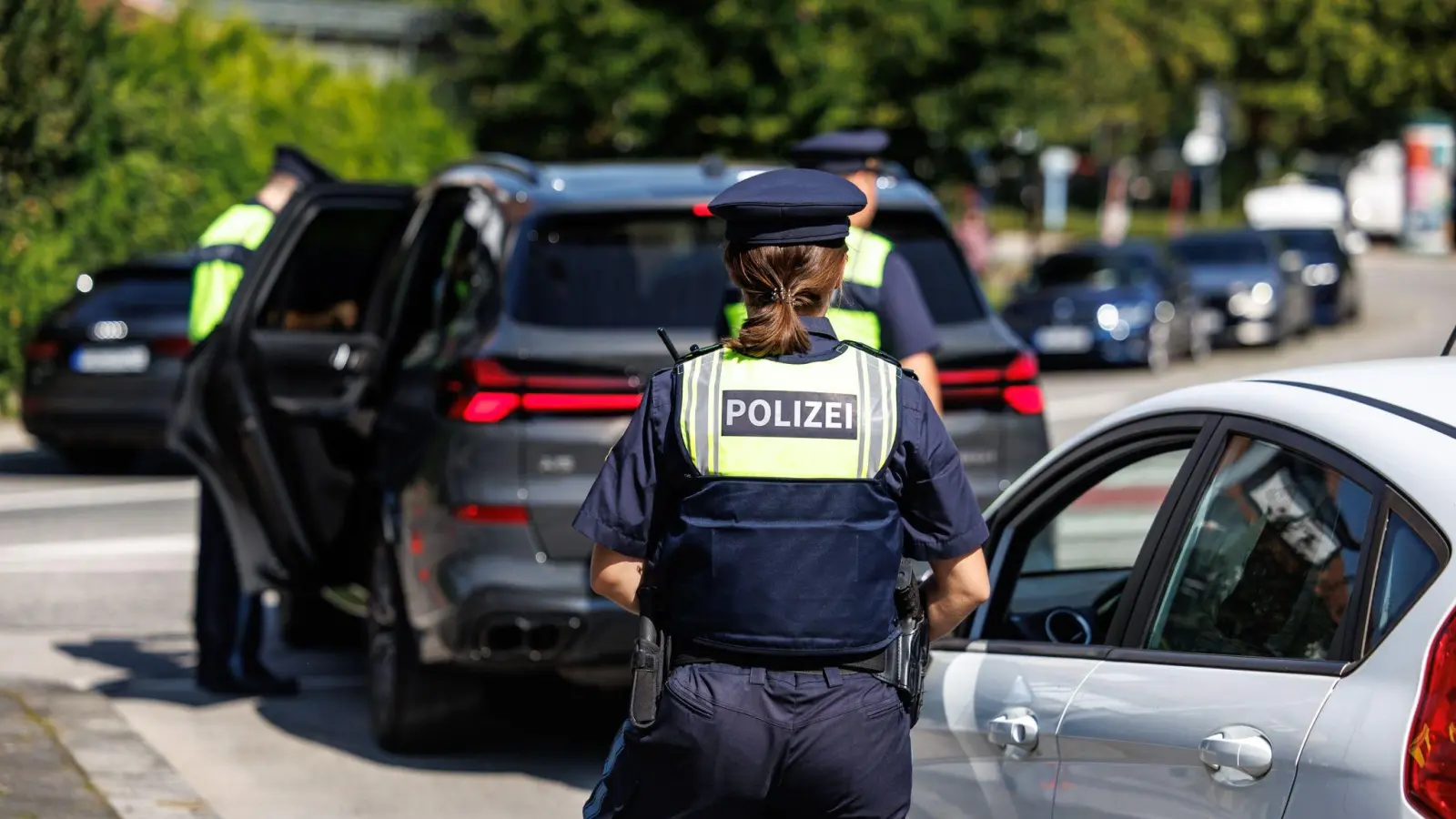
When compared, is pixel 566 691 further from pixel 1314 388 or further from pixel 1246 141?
pixel 1246 141

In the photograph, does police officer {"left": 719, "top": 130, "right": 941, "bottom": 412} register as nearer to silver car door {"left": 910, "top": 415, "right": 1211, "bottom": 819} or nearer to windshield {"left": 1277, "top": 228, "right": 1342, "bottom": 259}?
silver car door {"left": 910, "top": 415, "right": 1211, "bottom": 819}

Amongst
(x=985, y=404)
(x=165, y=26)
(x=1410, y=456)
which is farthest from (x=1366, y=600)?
(x=165, y=26)

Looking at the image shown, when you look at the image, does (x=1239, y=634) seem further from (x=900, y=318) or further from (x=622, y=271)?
(x=622, y=271)

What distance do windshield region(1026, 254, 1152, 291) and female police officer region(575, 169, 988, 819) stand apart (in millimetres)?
22340

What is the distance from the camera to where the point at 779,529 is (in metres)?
3.17

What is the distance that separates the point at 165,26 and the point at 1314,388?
2299 cm

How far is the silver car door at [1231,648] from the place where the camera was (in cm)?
303

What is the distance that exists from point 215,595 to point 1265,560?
5.22 m

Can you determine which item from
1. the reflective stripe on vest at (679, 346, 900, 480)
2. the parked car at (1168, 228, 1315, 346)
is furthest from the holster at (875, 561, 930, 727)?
the parked car at (1168, 228, 1315, 346)

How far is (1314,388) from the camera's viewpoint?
3.35 metres

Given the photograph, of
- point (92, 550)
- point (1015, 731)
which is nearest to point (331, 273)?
point (92, 550)

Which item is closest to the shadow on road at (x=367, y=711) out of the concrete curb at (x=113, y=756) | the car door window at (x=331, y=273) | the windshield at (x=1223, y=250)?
the concrete curb at (x=113, y=756)

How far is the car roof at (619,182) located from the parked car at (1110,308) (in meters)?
17.0

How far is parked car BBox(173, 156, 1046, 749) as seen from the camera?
6.16 m
